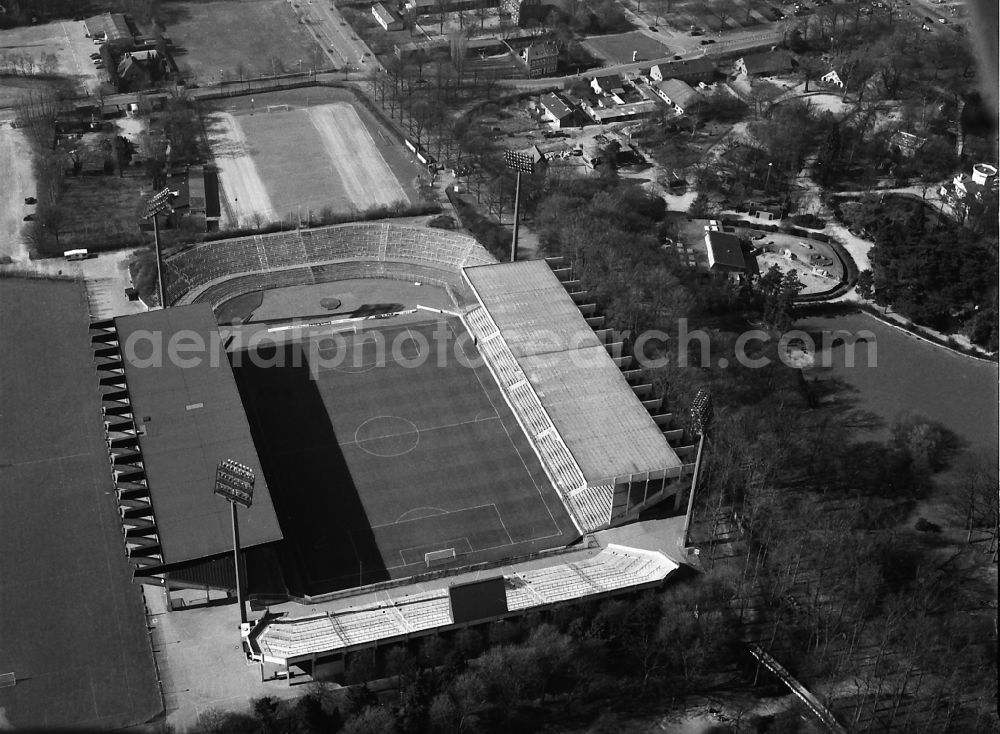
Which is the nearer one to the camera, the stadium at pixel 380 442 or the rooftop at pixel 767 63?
the stadium at pixel 380 442

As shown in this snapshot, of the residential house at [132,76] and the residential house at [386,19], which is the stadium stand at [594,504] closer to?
the residential house at [132,76]

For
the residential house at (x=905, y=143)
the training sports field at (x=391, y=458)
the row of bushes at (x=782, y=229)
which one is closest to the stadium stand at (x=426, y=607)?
the training sports field at (x=391, y=458)

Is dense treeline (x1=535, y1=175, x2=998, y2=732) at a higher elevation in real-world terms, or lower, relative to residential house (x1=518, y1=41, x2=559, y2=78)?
lower

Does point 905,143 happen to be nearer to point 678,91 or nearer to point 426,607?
point 678,91

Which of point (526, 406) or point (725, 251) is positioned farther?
point (725, 251)

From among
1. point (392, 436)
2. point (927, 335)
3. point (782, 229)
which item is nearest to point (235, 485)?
point (392, 436)

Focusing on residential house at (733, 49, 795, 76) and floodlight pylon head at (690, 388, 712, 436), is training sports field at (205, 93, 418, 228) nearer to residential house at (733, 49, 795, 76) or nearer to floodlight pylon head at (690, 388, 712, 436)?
residential house at (733, 49, 795, 76)

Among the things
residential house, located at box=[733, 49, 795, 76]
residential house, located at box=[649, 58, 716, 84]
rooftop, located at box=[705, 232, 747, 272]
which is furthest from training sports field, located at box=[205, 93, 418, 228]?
residential house, located at box=[733, 49, 795, 76]
